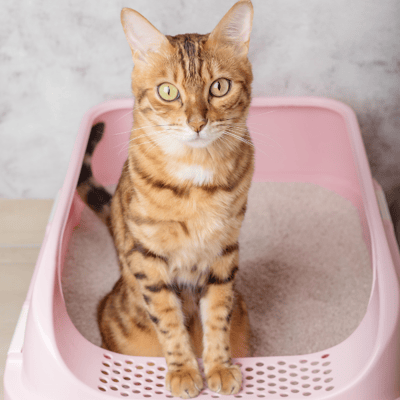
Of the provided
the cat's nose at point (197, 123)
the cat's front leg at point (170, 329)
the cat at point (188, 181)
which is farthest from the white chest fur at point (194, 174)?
the cat's front leg at point (170, 329)

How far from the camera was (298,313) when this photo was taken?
1.46 metres

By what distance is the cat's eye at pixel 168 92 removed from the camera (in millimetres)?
944

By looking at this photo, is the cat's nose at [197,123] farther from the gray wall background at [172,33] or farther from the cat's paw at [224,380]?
the gray wall background at [172,33]

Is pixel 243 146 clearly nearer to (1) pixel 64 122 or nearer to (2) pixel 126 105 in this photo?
(2) pixel 126 105

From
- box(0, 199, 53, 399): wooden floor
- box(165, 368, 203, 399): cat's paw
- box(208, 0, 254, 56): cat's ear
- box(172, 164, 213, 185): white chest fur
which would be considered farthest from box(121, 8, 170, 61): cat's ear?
box(0, 199, 53, 399): wooden floor

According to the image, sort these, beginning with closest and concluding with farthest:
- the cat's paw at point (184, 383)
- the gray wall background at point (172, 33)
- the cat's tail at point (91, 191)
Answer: the cat's paw at point (184, 383)
the cat's tail at point (91, 191)
the gray wall background at point (172, 33)

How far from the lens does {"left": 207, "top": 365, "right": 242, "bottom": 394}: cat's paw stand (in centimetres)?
100

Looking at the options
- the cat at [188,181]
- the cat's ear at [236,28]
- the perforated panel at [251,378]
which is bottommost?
the perforated panel at [251,378]

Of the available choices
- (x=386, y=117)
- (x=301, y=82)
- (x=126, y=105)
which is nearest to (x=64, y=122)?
(x=126, y=105)

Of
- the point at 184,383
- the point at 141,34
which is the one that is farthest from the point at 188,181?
the point at 184,383

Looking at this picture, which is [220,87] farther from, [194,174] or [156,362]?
[156,362]

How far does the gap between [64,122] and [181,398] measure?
1.24m

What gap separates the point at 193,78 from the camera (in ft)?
3.07

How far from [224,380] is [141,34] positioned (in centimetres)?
76
